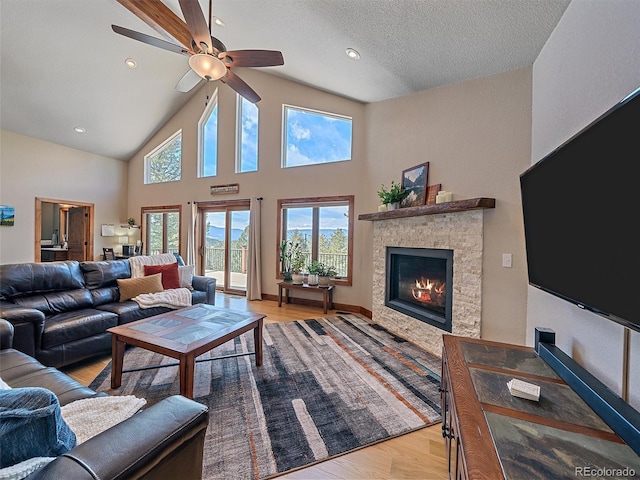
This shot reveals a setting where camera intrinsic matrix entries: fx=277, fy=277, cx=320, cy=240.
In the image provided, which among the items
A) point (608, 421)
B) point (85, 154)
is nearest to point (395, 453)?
point (608, 421)

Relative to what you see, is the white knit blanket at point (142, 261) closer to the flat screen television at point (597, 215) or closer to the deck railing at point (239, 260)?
the deck railing at point (239, 260)

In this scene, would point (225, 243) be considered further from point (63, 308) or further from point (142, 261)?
point (63, 308)

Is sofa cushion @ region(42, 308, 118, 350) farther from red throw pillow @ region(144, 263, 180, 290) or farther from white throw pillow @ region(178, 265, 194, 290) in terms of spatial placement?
white throw pillow @ region(178, 265, 194, 290)

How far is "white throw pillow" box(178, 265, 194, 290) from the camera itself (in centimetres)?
398

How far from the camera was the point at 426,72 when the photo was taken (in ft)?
9.98

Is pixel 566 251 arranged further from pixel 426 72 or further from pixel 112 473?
pixel 426 72

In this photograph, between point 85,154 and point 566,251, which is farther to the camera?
point 85,154

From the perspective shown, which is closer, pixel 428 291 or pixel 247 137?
pixel 428 291

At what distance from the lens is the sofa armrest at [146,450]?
72cm

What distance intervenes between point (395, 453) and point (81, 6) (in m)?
6.05

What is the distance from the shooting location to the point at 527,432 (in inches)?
36.6

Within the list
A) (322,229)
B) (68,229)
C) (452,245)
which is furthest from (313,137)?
(68,229)

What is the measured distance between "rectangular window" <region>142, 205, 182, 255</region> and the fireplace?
5.30 metres

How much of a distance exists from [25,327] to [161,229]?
17.6ft
